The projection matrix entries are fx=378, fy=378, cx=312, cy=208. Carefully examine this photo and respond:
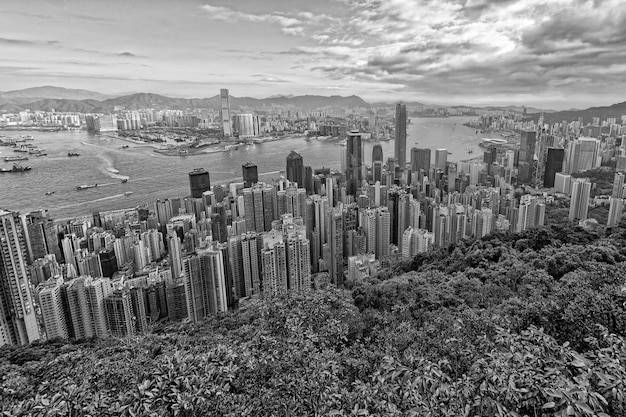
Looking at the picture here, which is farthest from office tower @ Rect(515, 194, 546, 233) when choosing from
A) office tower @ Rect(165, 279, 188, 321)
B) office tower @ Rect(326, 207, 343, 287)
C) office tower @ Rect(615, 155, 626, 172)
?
office tower @ Rect(165, 279, 188, 321)

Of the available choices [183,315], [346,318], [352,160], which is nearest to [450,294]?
[346,318]

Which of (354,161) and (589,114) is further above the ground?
(589,114)

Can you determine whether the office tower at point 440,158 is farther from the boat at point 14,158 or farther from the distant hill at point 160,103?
the boat at point 14,158

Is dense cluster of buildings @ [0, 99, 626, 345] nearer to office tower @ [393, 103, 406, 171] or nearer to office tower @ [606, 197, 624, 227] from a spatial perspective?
office tower @ [606, 197, 624, 227]

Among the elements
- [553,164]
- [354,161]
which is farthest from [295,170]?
[553,164]

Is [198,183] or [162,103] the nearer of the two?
[198,183]

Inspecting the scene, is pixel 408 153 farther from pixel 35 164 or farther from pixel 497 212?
pixel 35 164

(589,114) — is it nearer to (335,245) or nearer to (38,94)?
(335,245)
